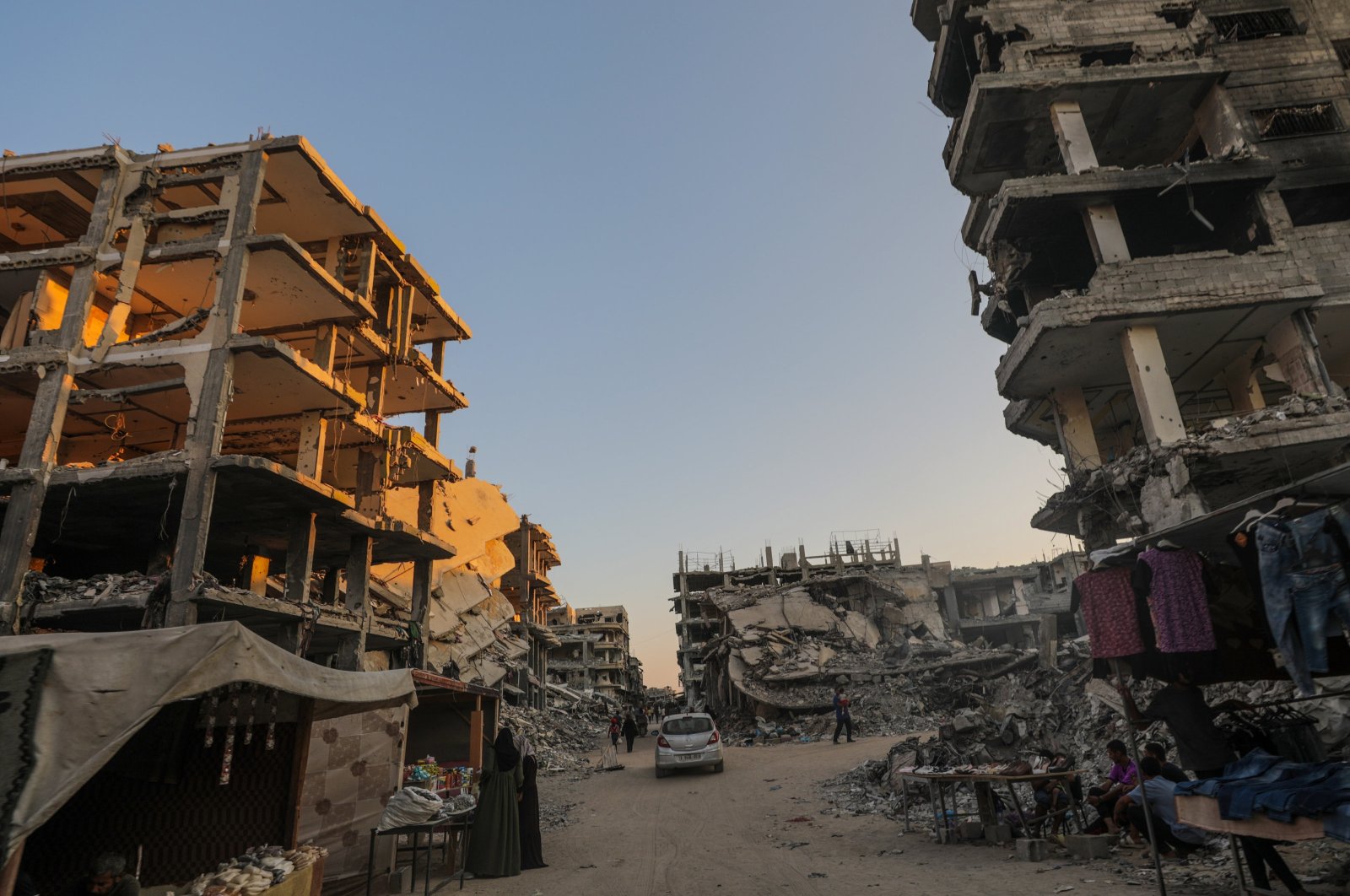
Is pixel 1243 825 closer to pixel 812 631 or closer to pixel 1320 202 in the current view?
pixel 1320 202

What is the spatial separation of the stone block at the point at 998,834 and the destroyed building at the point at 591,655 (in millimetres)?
58740

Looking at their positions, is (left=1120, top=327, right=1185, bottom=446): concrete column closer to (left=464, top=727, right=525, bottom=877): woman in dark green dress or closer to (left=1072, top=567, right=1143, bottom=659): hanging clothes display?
(left=1072, top=567, right=1143, bottom=659): hanging clothes display

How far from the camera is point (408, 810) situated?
857 cm

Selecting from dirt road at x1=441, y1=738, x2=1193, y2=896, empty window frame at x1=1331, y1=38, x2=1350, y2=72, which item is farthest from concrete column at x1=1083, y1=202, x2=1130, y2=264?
dirt road at x1=441, y1=738, x2=1193, y2=896

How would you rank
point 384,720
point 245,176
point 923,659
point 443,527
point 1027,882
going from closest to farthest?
point 1027,882 < point 384,720 < point 245,176 < point 443,527 < point 923,659

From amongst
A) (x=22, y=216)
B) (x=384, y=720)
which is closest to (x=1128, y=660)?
(x=384, y=720)

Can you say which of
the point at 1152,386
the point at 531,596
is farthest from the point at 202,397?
the point at 531,596

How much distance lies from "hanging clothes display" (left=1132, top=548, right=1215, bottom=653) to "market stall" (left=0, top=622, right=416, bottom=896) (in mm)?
7391

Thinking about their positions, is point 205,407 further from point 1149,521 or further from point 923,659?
point 923,659

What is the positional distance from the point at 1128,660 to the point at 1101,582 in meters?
0.89

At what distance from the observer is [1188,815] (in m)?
5.83

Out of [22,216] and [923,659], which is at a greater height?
[22,216]

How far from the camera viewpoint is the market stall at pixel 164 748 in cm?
372

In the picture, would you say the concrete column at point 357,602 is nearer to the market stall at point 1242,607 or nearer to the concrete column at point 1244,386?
the market stall at point 1242,607
